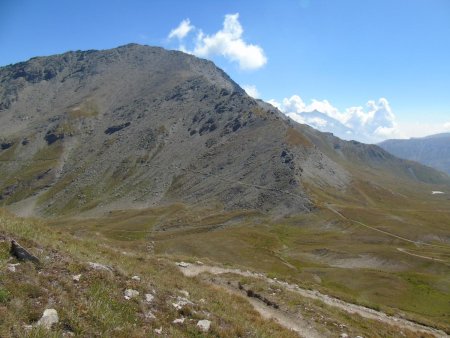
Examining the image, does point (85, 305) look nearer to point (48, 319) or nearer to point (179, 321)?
point (48, 319)

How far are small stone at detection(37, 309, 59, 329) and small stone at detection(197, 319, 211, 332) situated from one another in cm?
580

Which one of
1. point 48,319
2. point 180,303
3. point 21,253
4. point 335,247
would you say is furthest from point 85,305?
point 335,247

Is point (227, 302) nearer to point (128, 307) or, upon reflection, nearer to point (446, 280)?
point (128, 307)

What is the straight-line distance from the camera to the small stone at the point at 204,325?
56.5 ft

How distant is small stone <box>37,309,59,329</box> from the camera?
13547 millimetres

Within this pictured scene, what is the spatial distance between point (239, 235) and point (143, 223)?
6182 cm

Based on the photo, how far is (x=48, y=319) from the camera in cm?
1383

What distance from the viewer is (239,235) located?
153 meters

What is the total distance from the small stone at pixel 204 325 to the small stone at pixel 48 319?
5799 millimetres

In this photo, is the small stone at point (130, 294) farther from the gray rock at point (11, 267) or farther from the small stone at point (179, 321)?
the gray rock at point (11, 267)

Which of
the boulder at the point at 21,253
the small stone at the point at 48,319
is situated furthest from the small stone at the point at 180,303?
the boulder at the point at 21,253

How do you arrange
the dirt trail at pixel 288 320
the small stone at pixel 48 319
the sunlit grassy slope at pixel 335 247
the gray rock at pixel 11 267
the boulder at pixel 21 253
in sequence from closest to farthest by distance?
the small stone at pixel 48 319, the gray rock at pixel 11 267, the boulder at pixel 21 253, the dirt trail at pixel 288 320, the sunlit grassy slope at pixel 335 247

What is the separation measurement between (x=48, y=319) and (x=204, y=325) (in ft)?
20.9

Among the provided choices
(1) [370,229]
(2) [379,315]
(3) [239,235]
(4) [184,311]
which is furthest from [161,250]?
(4) [184,311]
